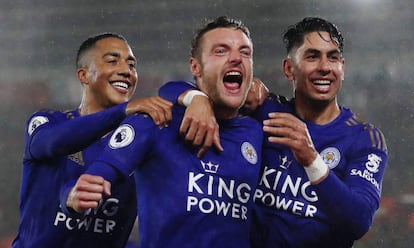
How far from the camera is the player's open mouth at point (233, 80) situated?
188cm

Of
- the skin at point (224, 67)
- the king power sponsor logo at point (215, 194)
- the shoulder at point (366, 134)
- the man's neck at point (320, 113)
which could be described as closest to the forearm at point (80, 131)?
the skin at point (224, 67)

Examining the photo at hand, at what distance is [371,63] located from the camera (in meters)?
5.28

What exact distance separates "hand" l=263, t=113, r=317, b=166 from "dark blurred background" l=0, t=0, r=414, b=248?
3.45 metres

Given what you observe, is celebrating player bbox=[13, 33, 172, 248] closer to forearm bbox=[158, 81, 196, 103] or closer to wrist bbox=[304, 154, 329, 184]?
forearm bbox=[158, 81, 196, 103]

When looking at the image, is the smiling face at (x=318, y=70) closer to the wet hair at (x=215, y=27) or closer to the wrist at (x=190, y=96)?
the wet hair at (x=215, y=27)

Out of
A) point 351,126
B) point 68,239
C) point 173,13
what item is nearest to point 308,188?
point 351,126

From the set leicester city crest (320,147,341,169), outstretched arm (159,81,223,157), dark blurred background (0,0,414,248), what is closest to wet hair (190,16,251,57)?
outstretched arm (159,81,223,157)

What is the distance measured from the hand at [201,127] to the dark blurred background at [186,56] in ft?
11.3

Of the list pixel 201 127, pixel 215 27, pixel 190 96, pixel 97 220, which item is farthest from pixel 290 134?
pixel 97 220

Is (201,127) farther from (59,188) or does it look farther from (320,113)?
(59,188)

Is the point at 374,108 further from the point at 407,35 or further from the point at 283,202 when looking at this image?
the point at 283,202

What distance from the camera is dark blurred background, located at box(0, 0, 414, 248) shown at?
495cm

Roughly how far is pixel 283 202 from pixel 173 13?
12.8ft

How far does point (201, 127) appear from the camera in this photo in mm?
1703
